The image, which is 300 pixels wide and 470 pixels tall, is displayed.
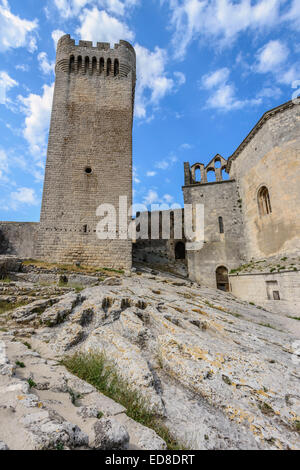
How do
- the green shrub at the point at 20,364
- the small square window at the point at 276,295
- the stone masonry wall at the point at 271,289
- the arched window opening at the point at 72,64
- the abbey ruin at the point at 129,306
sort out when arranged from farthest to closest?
the arched window opening at the point at 72,64, the small square window at the point at 276,295, the stone masonry wall at the point at 271,289, the green shrub at the point at 20,364, the abbey ruin at the point at 129,306

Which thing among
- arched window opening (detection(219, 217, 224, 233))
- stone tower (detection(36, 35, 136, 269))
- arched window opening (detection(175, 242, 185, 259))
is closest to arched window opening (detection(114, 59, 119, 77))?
stone tower (detection(36, 35, 136, 269))

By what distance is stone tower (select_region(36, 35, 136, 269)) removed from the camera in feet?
41.8

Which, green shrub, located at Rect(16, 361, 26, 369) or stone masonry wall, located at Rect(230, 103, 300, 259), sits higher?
stone masonry wall, located at Rect(230, 103, 300, 259)

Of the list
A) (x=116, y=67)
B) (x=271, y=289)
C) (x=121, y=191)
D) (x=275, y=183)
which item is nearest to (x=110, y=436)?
(x=121, y=191)

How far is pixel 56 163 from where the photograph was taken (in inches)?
539

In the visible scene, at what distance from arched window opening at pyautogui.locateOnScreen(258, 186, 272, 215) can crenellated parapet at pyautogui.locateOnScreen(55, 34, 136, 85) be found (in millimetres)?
11962

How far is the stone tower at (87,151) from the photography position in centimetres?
1273

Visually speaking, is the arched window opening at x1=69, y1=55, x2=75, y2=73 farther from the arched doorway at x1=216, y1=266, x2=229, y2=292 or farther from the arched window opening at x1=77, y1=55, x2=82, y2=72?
the arched doorway at x1=216, y1=266, x2=229, y2=292

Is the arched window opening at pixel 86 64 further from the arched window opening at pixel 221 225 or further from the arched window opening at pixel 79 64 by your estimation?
the arched window opening at pixel 221 225

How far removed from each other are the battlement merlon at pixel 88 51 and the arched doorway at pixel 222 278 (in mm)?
15381

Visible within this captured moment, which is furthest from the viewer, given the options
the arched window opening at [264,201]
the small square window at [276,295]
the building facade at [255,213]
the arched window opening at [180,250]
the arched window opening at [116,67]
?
the arched window opening at [180,250]

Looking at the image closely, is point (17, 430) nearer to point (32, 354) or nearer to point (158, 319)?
point (32, 354)

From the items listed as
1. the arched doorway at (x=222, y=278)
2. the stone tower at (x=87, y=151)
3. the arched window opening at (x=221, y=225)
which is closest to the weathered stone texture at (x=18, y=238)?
the stone tower at (x=87, y=151)

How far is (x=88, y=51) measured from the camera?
15.2 m
